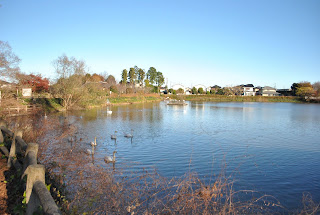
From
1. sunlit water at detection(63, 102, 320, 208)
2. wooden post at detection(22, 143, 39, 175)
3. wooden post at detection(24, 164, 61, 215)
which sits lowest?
sunlit water at detection(63, 102, 320, 208)

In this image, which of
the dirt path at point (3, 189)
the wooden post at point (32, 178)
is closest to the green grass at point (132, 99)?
the dirt path at point (3, 189)

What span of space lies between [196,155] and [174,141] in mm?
3807

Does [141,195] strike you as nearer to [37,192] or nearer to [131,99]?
[37,192]

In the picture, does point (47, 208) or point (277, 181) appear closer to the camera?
point (47, 208)

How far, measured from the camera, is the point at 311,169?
38.0 feet

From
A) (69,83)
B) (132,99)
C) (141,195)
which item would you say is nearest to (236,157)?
(141,195)

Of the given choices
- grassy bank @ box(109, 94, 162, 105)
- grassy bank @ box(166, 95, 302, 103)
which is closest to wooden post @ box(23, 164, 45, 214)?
grassy bank @ box(109, 94, 162, 105)

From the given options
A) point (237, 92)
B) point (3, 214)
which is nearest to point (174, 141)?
point (3, 214)

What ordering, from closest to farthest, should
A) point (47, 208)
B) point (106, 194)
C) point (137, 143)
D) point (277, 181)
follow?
point (47, 208) → point (106, 194) → point (277, 181) → point (137, 143)

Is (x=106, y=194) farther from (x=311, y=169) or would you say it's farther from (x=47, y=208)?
(x=311, y=169)

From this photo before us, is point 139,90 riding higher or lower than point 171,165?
higher

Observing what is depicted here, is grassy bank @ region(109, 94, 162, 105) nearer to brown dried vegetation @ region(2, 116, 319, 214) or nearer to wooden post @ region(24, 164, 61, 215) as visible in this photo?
brown dried vegetation @ region(2, 116, 319, 214)

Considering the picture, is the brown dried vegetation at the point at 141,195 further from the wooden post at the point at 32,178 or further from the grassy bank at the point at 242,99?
the grassy bank at the point at 242,99

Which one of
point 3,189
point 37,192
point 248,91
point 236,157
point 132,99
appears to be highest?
point 248,91
